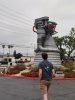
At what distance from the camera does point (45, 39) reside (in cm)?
4903

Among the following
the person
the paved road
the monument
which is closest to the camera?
the person

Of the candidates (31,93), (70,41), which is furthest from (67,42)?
(31,93)

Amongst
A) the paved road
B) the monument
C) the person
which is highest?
the monument

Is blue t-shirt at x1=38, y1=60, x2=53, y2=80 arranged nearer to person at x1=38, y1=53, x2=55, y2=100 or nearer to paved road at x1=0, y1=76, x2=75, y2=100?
person at x1=38, y1=53, x2=55, y2=100

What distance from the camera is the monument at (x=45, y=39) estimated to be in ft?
158

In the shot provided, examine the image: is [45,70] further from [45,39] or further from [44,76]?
[45,39]

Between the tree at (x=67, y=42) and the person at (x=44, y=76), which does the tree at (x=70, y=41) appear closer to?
the tree at (x=67, y=42)

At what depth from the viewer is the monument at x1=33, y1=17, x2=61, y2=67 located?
48031 mm

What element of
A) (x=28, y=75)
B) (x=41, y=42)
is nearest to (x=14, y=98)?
(x=28, y=75)

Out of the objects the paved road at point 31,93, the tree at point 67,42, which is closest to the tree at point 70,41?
the tree at point 67,42

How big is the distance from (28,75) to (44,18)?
17552mm

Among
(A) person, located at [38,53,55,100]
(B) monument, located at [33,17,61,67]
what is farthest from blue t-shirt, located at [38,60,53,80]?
(B) monument, located at [33,17,61,67]

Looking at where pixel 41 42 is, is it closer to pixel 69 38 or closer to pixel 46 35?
pixel 46 35

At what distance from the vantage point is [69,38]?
92125 mm
